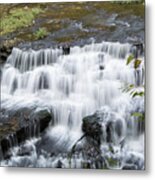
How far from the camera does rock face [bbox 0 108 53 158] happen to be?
8.42 feet

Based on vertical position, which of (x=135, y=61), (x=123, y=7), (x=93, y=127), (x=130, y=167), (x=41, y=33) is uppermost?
(x=123, y=7)

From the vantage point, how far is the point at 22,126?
258cm

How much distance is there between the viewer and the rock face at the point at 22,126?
2566 millimetres

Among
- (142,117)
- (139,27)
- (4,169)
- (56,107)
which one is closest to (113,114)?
(142,117)

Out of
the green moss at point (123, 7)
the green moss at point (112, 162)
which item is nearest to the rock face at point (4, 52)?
the green moss at point (123, 7)

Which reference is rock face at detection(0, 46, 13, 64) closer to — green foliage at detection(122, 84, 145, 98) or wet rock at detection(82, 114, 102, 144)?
wet rock at detection(82, 114, 102, 144)

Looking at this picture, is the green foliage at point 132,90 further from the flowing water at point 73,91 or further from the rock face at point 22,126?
the rock face at point 22,126

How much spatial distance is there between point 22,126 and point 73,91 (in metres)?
0.34

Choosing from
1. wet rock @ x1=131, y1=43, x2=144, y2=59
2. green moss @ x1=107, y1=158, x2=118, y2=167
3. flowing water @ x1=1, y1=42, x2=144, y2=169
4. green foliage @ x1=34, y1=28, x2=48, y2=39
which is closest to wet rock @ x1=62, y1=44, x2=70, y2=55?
flowing water @ x1=1, y1=42, x2=144, y2=169

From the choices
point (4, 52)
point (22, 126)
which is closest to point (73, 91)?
point (22, 126)

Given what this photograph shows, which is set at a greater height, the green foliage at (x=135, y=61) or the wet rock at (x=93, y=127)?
the green foliage at (x=135, y=61)

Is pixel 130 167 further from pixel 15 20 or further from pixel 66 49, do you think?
pixel 15 20

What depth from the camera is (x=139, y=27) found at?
8.20 feet

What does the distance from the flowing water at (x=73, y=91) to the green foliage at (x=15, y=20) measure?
0.53 ft
